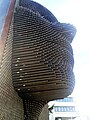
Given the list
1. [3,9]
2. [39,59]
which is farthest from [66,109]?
[39,59]

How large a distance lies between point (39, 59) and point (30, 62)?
0.27 meters

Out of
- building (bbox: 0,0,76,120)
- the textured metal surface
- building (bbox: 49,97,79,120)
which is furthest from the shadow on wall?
building (bbox: 49,97,79,120)

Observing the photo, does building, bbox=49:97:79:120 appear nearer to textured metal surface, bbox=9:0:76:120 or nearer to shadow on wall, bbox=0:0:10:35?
shadow on wall, bbox=0:0:10:35

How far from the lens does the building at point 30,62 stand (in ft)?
22.0

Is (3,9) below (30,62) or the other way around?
the other way around

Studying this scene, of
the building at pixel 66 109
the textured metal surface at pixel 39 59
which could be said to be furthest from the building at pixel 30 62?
the building at pixel 66 109

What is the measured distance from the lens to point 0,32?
22.4 ft

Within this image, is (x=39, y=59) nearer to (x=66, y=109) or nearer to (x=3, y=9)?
(x=3, y=9)

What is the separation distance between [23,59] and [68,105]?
136ft

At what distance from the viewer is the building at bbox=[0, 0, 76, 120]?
670 cm

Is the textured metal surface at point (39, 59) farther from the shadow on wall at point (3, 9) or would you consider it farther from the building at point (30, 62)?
the shadow on wall at point (3, 9)

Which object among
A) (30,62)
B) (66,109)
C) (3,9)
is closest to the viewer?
(30,62)

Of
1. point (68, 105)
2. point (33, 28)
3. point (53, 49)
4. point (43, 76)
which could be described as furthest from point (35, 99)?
point (68, 105)

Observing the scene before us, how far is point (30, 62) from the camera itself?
270 inches
